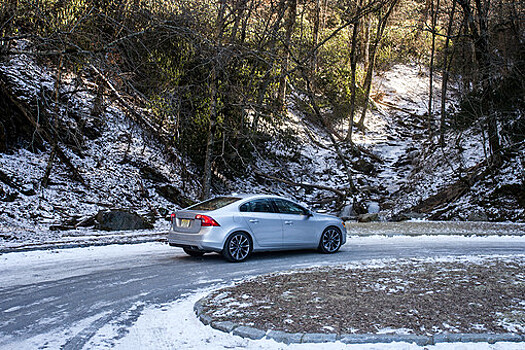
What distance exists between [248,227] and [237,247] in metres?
0.49

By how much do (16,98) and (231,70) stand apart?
8.48 meters

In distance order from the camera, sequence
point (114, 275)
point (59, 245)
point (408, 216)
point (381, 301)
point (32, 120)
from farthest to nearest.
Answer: point (408, 216) < point (32, 120) < point (59, 245) < point (114, 275) < point (381, 301)

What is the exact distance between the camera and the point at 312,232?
11609mm

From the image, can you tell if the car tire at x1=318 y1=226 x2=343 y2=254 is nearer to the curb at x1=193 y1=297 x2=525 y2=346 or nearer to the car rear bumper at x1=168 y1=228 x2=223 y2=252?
the car rear bumper at x1=168 y1=228 x2=223 y2=252

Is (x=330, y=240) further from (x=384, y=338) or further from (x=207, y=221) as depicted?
(x=384, y=338)

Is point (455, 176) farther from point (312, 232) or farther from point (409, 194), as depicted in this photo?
point (312, 232)

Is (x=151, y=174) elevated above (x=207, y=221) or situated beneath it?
elevated above

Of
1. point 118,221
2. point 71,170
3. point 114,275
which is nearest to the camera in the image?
point 114,275

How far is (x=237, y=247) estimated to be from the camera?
1033 centimetres

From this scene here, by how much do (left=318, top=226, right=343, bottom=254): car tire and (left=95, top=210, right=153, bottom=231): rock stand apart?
7.66 meters

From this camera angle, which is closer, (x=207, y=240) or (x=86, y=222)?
(x=207, y=240)

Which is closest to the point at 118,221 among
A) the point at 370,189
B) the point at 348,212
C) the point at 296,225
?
the point at 296,225

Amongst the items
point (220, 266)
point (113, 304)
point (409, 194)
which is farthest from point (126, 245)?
point (409, 194)

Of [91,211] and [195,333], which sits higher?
[91,211]
